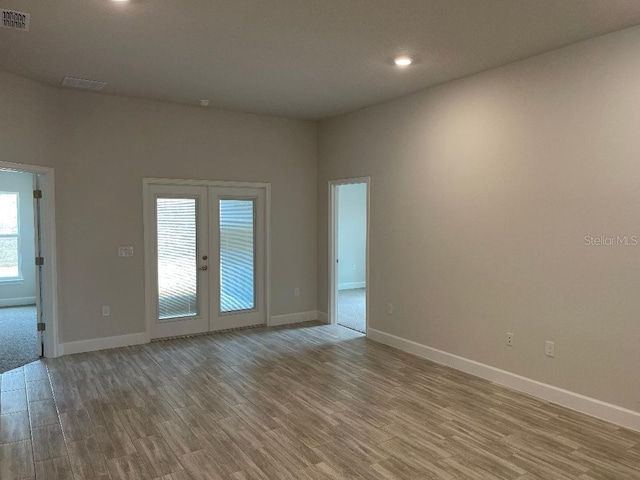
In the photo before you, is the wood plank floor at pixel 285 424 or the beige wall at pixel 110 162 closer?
the wood plank floor at pixel 285 424

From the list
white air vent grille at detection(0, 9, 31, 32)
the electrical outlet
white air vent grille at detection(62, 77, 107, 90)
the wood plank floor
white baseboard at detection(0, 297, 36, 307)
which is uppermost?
white air vent grille at detection(62, 77, 107, 90)

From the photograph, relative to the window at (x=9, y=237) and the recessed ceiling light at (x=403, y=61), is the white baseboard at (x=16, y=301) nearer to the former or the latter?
the window at (x=9, y=237)

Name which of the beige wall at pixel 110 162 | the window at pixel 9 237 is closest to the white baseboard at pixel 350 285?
the beige wall at pixel 110 162

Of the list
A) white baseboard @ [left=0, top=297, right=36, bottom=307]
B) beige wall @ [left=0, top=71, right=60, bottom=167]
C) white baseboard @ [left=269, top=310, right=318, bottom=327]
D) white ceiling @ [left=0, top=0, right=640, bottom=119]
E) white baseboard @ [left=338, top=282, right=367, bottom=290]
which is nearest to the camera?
white ceiling @ [left=0, top=0, right=640, bottom=119]

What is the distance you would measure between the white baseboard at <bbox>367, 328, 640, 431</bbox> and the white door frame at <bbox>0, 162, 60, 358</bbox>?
3872 millimetres

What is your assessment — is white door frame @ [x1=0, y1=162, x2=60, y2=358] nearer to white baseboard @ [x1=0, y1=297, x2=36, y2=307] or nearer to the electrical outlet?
white baseboard @ [x1=0, y1=297, x2=36, y2=307]

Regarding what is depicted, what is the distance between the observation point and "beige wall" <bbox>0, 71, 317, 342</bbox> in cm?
504

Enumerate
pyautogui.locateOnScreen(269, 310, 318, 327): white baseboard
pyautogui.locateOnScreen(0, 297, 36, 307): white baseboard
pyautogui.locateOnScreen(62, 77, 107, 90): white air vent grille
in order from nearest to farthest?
1. pyautogui.locateOnScreen(62, 77, 107, 90): white air vent grille
2. pyautogui.locateOnScreen(269, 310, 318, 327): white baseboard
3. pyautogui.locateOnScreen(0, 297, 36, 307): white baseboard

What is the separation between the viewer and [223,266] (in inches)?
251

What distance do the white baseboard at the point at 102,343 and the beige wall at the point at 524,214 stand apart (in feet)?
9.98

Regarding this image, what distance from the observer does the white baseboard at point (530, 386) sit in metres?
3.51

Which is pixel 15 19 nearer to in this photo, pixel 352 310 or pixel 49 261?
pixel 49 261

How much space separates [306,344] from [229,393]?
173cm

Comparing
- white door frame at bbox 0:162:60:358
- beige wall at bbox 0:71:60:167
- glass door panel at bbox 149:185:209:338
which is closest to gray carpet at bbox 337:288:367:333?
glass door panel at bbox 149:185:209:338
